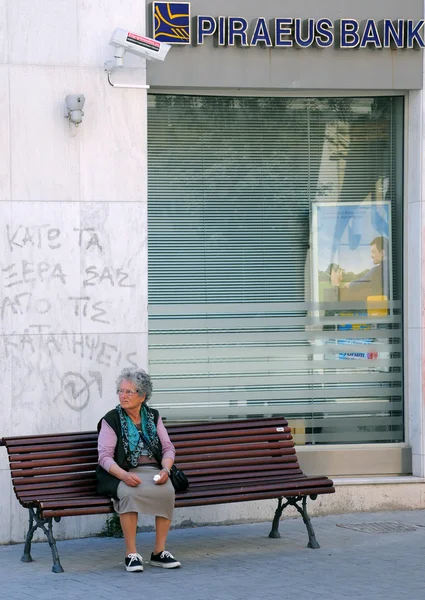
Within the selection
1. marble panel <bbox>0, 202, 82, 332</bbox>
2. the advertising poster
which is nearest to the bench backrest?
marble panel <bbox>0, 202, 82, 332</bbox>

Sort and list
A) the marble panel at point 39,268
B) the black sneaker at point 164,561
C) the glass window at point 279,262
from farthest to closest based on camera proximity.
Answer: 1. the glass window at point 279,262
2. the marble panel at point 39,268
3. the black sneaker at point 164,561

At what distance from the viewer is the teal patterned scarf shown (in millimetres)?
7781

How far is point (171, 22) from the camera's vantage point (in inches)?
364

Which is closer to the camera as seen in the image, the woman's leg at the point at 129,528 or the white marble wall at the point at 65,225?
the woman's leg at the point at 129,528

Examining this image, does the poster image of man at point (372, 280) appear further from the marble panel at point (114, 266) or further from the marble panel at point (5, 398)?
the marble panel at point (5, 398)

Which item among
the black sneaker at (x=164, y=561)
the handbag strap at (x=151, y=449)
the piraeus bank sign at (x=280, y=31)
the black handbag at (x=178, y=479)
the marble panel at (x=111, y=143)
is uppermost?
the piraeus bank sign at (x=280, y=31)

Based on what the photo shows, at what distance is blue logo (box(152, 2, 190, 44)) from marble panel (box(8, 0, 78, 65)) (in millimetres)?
663

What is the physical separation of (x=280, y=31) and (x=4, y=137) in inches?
97.3

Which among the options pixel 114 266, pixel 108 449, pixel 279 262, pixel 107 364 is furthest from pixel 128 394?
pixel 279 262

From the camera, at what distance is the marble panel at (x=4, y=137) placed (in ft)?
29.1

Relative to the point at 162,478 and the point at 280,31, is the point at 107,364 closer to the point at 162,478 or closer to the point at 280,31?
the point at 162,478

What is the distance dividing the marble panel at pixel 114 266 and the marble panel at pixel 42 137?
313 mm

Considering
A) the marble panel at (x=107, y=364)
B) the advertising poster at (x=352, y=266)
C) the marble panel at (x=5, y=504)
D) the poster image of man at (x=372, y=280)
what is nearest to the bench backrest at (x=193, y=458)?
the marble panel at (x=107, y=364)

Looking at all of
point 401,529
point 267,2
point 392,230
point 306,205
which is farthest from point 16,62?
point 401,529
